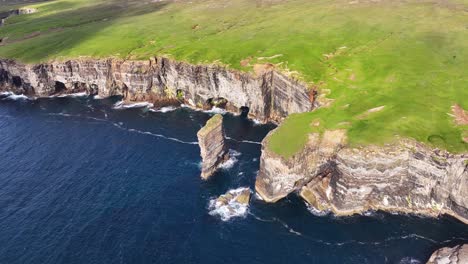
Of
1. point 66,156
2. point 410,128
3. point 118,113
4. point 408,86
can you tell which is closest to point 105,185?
point 66,156

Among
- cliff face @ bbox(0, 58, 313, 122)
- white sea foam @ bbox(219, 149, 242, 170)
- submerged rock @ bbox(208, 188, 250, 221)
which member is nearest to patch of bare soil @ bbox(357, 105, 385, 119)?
cliff face @ bbox(0, 58, 313, 122)

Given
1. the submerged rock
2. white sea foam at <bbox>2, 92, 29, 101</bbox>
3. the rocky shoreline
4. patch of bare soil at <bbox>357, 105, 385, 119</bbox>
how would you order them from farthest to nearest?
white sea foam at <bbox>2, 92, 29, 101</bbox>
patch of bare soil at <bbox>357, 105, 385, 119</bbox>
the submerged rock
the rocky shoreline

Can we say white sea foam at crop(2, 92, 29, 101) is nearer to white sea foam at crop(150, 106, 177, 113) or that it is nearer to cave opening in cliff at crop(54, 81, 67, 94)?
cave opening in cliff at crop(54, 81, 67, 94)

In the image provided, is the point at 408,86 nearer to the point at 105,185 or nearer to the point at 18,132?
the point at 105,185

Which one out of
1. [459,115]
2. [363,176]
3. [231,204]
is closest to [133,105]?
[231,204]

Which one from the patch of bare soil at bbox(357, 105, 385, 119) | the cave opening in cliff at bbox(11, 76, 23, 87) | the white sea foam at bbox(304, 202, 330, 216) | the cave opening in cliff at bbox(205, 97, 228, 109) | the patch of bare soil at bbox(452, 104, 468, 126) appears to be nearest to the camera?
the white sea foam at bbox(304, 202, 330, 216)

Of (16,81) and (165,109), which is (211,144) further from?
(16,81)
